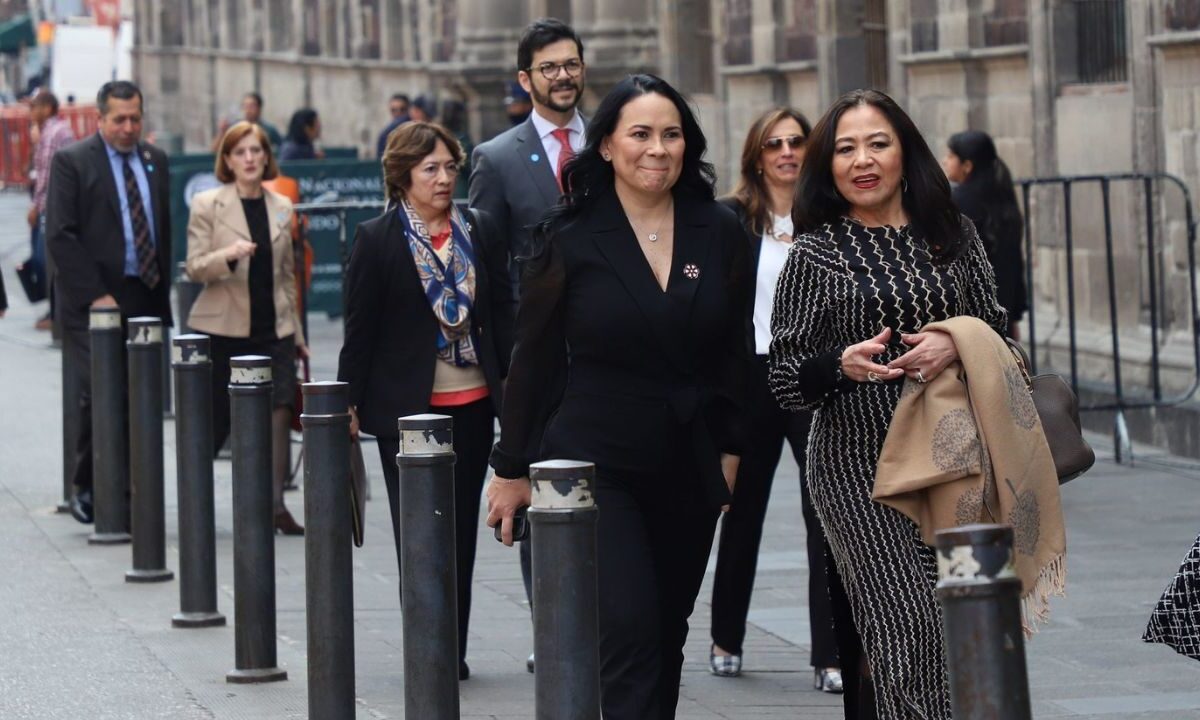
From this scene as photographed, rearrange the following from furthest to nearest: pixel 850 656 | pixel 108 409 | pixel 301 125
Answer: pixel 301 125 < pixel 108 409 < pixel 850 656

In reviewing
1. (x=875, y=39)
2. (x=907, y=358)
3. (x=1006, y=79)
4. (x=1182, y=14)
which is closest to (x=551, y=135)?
(x=907, y=358)

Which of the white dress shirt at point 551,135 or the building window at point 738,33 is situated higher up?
the building window at point 738,33

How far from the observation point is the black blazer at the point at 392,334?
7605 millimetres

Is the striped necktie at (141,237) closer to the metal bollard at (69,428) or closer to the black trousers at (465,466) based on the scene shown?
the metal bollard at (69,428)

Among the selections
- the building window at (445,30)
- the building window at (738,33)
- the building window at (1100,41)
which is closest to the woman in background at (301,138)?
the building window at (738,33)

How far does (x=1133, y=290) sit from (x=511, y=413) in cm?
870

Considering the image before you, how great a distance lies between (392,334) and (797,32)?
12627mm

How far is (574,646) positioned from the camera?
16.4 feet

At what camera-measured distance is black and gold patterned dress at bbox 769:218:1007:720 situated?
543cm

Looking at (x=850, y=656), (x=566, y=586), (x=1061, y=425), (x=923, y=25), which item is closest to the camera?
(x=566, y=586)

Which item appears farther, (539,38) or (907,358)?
(539,38)

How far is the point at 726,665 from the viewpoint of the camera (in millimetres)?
7777

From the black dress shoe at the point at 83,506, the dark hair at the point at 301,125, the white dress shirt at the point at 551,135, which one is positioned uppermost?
the dark hair at the point at 301,125

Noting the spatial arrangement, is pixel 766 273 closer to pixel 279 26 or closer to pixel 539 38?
pixel 539 38
